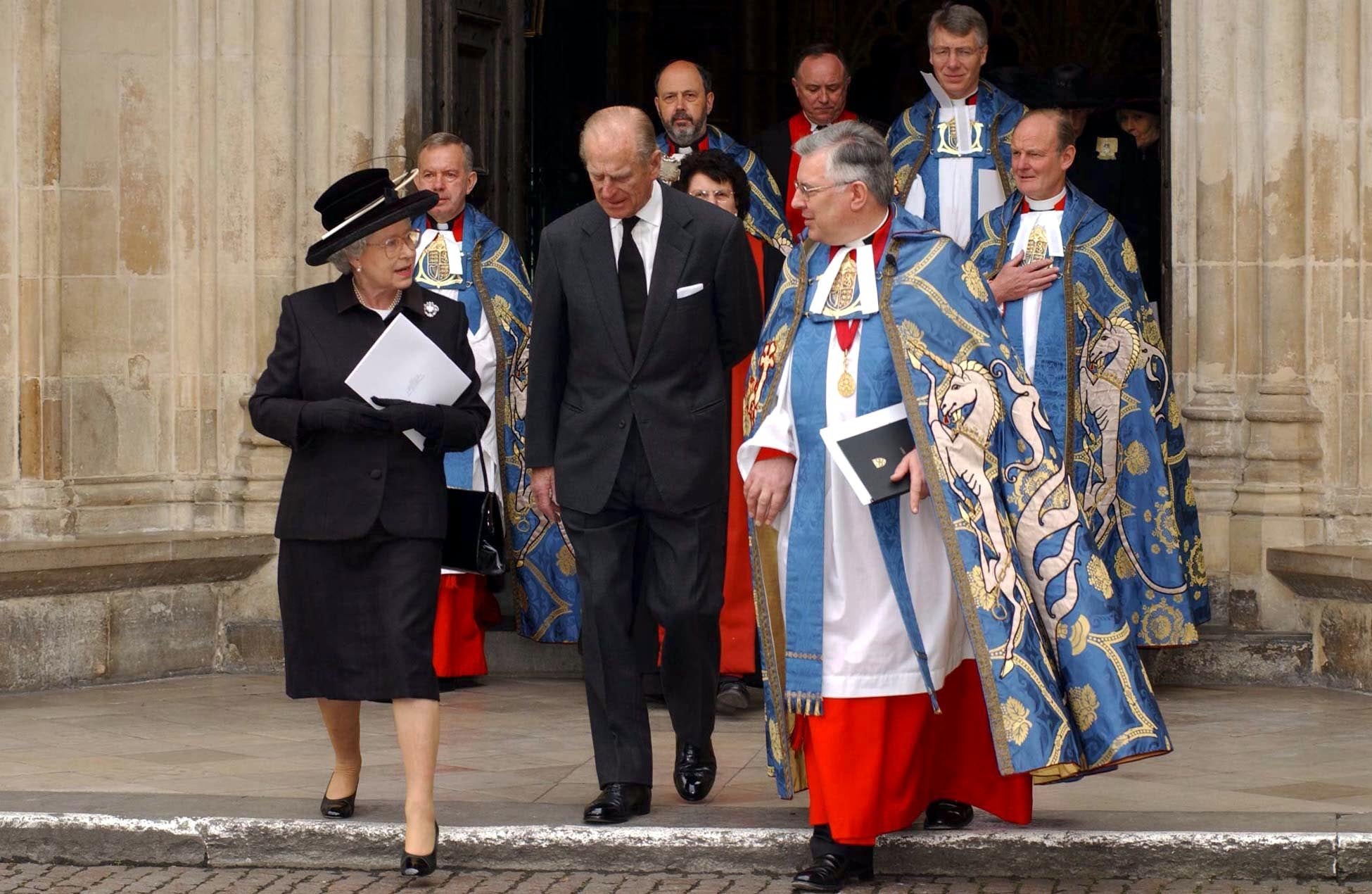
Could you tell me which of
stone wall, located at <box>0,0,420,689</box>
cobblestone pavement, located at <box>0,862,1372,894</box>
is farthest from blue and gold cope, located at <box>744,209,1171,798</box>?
stone wall, located at <box>0,0,420,689</box>

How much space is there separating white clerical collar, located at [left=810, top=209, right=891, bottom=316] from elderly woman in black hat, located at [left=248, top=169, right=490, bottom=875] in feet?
3.09

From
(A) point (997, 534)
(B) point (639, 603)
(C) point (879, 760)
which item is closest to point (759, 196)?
(B) point (639, 603)

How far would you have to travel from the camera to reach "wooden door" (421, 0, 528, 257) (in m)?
9.79

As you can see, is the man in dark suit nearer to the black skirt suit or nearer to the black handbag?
the black handbag

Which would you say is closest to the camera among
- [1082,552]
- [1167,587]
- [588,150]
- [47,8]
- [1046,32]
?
[1082,552]

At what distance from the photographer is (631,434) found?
641 cm

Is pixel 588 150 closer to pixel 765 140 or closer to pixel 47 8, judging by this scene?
pixel 765 140

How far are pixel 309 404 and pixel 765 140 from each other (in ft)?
12.3

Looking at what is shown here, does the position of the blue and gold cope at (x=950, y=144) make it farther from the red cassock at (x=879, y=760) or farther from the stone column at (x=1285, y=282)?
the red cassock at (x=879, y=760)

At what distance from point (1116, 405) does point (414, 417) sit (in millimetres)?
3189

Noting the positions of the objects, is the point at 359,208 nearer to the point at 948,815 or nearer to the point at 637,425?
the point at 637,425

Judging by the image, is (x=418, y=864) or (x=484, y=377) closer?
(x=418, y=864)

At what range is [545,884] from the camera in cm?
591

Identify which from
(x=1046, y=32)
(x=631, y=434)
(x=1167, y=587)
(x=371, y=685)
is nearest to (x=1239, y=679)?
(x=1167, y=587)
